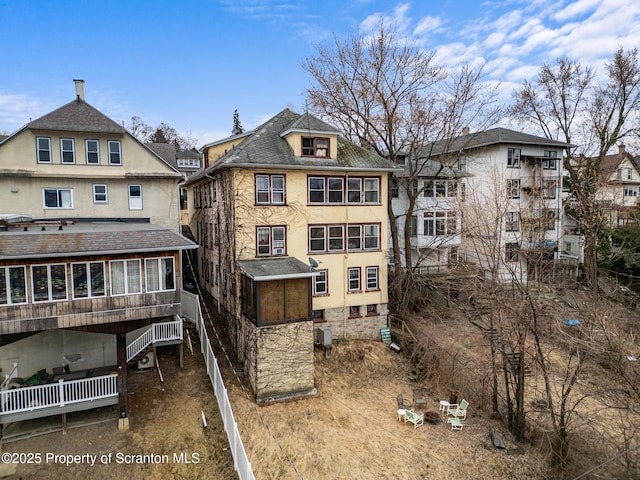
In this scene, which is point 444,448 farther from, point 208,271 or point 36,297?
point 208,271

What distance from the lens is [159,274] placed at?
14.3 metres

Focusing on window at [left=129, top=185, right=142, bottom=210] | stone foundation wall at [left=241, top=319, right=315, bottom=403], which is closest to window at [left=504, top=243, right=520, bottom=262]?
stone foundation wall at [left=241, top=319, right=315, bottom=403]

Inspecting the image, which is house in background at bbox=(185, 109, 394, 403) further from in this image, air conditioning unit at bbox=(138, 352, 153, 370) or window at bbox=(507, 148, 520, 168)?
window at bbox=(507, 148, 520, 168)

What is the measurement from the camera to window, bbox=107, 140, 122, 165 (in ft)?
66.1

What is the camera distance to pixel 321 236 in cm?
2041

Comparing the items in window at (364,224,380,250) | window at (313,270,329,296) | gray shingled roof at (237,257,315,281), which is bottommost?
window at (313,270,329,296)

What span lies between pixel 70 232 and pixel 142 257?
245 centimetres

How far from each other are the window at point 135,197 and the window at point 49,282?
867cm

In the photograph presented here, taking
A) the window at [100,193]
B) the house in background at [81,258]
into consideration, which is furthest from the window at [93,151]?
the window at [100,193]

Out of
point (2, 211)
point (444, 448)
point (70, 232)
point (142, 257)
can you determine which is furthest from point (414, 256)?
point (2, 211)

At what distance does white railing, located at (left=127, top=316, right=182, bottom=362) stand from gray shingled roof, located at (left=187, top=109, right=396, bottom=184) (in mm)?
7262

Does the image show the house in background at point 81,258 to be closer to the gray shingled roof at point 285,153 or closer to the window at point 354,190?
the gray shingled roof at point 285,153

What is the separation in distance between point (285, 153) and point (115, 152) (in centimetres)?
878

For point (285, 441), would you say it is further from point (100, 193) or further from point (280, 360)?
point (100, 193)
